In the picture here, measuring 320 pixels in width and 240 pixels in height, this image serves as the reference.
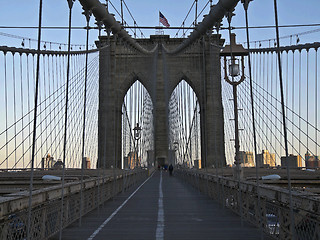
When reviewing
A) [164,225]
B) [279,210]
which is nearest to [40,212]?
[164,225]

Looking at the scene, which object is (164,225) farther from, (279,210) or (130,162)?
(130,162)

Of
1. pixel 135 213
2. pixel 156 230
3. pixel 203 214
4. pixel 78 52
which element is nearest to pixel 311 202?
pixel 156 230

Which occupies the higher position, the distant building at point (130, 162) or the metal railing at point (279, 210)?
the distant building at point (130, 162)

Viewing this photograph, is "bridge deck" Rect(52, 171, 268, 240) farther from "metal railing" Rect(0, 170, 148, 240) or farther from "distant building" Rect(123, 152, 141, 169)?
"distant building" Rect(123, 152, 141, 169)

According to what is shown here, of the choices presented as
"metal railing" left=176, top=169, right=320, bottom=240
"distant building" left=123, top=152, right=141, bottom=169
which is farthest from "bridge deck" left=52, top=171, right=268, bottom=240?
"distant building" left=123, top=152, right=141, bottom=169

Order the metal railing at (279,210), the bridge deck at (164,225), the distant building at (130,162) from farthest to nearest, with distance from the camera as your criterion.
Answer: the distant building at (130,162), the bridge deck at (164,225), the metal railing at (279,210)

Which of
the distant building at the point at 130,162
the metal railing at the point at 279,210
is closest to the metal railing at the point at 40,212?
the metal railing at the point at 279,210

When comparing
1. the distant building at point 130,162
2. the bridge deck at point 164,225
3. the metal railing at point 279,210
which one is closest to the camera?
the metal railing at point 279,210

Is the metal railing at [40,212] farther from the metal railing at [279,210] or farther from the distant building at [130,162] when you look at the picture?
the distant building at [130,162]

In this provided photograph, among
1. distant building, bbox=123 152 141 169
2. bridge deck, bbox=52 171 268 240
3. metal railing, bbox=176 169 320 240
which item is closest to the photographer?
metal railing, bbox=176 169 320 240

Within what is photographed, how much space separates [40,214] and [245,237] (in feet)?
9.23

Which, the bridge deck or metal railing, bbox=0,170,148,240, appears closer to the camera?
metal railing, bbox=0,170,148,240

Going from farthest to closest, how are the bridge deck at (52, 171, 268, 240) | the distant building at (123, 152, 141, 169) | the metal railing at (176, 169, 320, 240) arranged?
1. the distant building at (123, 152, 141, 169)
2. the bridge deck at (52, 171, 268, 240)
3. the metal railing at (176, 169, 320, 240)

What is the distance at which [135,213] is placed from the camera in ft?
29.0
